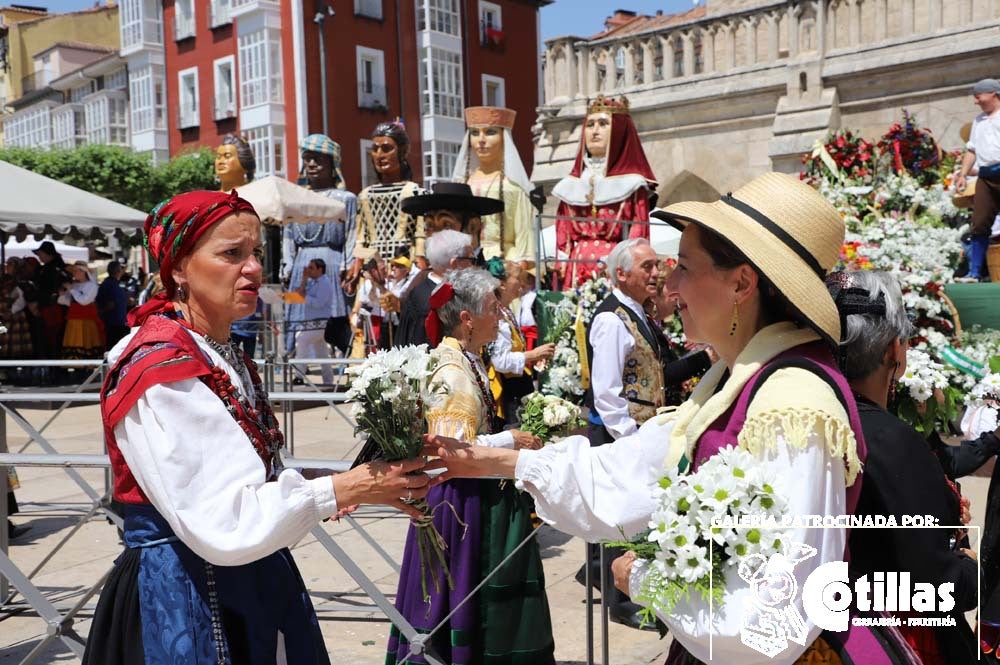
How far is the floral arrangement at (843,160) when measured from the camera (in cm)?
1002

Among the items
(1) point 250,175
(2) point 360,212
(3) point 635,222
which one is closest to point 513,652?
(3) point 635,222

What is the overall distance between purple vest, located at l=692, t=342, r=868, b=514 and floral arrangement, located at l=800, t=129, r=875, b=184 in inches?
335

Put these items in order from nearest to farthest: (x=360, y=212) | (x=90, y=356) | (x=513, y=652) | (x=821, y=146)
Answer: (x=513, y=652), (x=821, y=146), (x=360, y=212), (x=90, y=356)

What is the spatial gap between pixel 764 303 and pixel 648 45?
16967 millimetres

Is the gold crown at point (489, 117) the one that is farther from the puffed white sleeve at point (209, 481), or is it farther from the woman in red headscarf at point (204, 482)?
the puffed white sleeve at point (209, 481)

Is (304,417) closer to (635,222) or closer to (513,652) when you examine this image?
(635,222)

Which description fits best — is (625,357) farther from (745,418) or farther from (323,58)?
(323,58)

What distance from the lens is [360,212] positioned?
35.7 feet

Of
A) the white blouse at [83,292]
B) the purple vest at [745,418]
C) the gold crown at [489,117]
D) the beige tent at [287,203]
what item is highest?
the gold crown at [489,117]

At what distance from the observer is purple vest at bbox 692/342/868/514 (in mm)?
1995

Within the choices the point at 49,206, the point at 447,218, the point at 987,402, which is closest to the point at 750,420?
the point at 987,402

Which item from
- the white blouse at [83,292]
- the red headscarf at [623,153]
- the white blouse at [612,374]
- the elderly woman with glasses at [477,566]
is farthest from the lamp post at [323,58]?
the elderly woman with glasses at [477,566]

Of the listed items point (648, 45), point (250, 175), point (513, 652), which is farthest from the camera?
point (648, 45)

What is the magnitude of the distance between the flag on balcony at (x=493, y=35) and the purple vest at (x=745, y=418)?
3824 cm
